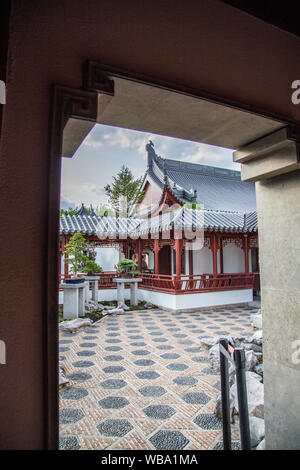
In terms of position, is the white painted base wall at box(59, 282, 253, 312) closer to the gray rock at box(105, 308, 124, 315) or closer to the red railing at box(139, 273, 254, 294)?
the red railing at box(139, 273, 254, 294)

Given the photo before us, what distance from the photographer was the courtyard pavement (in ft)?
7.79

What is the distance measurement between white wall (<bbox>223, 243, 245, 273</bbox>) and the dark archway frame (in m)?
10.8

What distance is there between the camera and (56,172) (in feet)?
3.48

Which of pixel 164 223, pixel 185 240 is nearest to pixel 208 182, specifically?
pixel 185 240

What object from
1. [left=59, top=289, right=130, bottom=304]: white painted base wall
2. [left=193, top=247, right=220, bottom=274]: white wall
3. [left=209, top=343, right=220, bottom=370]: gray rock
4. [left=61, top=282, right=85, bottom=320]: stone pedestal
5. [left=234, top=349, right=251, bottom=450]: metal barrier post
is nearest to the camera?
[left=234, top=349, right=251, bottom=450]: metal barrier post

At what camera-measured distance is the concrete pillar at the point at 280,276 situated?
1737 mm

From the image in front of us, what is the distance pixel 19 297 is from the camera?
0.99m

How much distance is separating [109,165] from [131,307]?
1259 cm

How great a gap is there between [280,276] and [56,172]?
1.59 m

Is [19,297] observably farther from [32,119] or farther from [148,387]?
[148,387]

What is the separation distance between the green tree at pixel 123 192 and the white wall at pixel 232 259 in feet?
22.2

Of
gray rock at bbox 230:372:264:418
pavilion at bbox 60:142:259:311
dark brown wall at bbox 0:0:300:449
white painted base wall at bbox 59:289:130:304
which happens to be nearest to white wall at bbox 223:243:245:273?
pavilion at bbox 60:142:259:311

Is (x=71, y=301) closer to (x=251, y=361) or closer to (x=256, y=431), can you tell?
(x=251, y=361)

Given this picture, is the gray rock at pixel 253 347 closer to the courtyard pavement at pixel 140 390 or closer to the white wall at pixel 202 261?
the courtyard pavement at pixel 140 390
